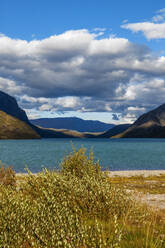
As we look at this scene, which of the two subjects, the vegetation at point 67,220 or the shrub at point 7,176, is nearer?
the vegetation at point 67,220

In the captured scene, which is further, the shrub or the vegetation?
the shrub

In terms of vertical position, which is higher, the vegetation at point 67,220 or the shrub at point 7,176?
the vegetation at point 67,220

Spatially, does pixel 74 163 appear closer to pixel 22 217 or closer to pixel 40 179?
pixel 40 179

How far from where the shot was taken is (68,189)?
10.1m

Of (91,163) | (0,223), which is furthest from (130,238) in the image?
(91,163)

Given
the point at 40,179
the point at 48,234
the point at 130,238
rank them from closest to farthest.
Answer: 1. the point at 48,234
2. the point at 130,238
3. the point at 40,179

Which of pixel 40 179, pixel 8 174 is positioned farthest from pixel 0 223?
pixel 8 174

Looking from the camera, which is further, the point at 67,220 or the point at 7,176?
the point at 7,176

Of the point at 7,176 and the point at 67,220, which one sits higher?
the point at 67,220

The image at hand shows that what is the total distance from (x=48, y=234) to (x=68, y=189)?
11.3 feet

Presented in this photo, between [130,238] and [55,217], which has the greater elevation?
[55,217]

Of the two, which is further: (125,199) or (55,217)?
(125,199)

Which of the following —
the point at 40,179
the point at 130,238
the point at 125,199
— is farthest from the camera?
the point at 40,179

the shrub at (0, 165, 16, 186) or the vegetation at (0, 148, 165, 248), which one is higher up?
the vegetation at (0, 148, 165, 248)
